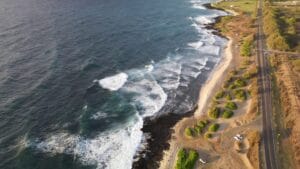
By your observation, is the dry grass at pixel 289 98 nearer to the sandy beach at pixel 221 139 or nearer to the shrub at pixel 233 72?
the sandy beach at pixel 221 139

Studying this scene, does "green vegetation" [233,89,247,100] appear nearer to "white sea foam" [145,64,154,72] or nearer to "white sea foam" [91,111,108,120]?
"white sea foam" [145,64,154,72]

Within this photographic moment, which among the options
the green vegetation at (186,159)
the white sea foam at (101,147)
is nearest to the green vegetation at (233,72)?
the white sea foam at (101,147)

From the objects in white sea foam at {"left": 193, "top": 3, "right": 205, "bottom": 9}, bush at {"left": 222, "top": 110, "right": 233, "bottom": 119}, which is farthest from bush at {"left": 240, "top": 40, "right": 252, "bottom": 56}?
white sea foam at {"left": 193, "top": 3, "right": 205, "bottom": 9}

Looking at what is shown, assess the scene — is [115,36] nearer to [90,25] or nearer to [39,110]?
Result: [90,25]

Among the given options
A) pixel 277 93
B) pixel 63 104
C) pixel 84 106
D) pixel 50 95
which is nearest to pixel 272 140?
pixel 277 93

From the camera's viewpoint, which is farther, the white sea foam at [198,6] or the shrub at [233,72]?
the white sea foam at [198,6]

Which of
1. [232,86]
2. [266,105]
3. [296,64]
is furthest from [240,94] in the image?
[296,64]

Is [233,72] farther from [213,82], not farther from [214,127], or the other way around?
[214,127]
